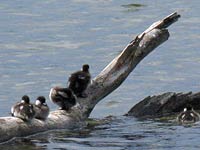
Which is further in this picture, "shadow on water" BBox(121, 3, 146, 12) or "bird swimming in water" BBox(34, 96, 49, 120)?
"shadow on water" BBox(121, 3, 146, 12)

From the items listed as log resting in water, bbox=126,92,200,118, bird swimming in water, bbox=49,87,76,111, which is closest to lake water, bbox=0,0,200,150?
log resting in water, bbox=126,92,200,118

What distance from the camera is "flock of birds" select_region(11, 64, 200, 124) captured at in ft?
56.9

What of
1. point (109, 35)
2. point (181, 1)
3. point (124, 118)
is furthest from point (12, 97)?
point (181, 1)

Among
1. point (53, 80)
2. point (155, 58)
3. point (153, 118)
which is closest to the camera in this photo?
point (153, 118)

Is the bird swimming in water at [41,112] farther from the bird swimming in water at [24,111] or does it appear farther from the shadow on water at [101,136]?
the shadow on water at [101,136]

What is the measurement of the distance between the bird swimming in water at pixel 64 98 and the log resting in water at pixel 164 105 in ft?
7.12

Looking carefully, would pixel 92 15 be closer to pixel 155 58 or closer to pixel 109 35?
pixel 109 35

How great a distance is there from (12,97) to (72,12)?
12085 mm

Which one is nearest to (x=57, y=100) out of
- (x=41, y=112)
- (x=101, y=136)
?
(x=101, y=136)

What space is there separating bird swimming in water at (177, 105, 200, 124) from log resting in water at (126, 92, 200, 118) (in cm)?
60

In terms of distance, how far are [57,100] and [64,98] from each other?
0.26m

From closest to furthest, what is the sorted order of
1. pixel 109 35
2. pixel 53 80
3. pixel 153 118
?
pixel 153 118
pixel 53 80
pixel 109 35

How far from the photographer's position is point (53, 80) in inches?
988

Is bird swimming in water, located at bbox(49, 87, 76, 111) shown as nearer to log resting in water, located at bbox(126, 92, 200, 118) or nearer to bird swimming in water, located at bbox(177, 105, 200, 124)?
Result: bird swimming in water, located at bbox(177, 105, 200, 124)
